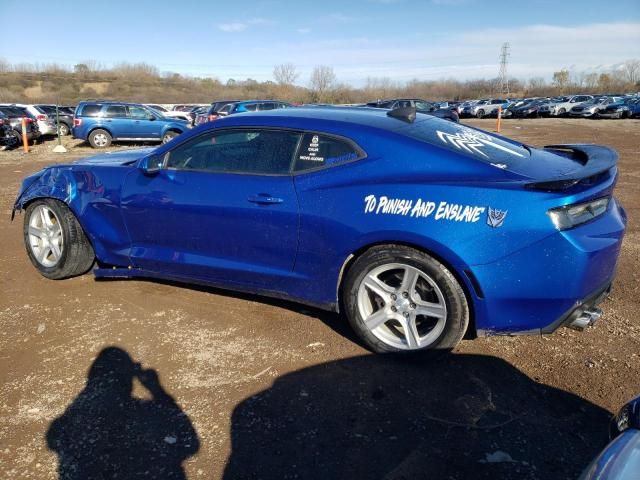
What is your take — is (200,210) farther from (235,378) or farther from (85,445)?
(85,445)

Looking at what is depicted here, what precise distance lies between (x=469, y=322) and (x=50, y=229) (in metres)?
3.63

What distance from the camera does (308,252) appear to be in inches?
130

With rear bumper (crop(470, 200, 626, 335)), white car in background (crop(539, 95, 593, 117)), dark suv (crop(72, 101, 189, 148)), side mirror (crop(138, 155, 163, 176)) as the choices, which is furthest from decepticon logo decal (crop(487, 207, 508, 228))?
white car in background (crop(539, 95, 593, 117))

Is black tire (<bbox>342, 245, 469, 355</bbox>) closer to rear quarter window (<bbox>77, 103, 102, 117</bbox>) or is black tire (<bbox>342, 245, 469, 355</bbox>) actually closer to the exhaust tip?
the exhaust tip

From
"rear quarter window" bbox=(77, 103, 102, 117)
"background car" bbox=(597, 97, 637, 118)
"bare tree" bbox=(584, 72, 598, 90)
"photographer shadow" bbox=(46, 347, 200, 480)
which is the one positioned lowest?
"photographer shadow" bbox=(46, 347, 200, 480)

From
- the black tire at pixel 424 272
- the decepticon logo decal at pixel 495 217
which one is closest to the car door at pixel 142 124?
the black tire at pixel 424 272

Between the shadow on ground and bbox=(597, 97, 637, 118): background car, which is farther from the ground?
bbox=(597, 97, 637, 118): background car

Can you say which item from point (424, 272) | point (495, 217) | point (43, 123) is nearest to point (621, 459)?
point (495, 217)

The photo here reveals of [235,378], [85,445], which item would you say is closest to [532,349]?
[235,378]

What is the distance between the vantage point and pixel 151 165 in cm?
384

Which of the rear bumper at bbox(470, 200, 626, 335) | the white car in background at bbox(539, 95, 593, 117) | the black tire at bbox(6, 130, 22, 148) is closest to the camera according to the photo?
the rear bumper at bbox(470, 200, 626, 335)

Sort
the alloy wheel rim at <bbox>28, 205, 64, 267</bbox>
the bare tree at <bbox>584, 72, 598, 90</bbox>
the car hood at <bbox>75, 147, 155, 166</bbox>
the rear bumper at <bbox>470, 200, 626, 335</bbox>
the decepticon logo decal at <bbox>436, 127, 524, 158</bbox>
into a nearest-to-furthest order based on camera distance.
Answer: the rear bumper at <bbox>470, 200, 626, 335</bbox> < the decepticon logo decal at <bbox>436, 127, 524, 158</bbox> < the car hood at <bbox>75, 147, 155, 166</bbox> < the alloy wheel rim at <bbox>28, 205, 64, 267</bbox> < the bare tree at <bbox>584, 72, 598, 90</bbox>

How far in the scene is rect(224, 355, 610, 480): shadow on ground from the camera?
7.49 feet

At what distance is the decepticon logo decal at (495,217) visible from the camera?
2.75 m
